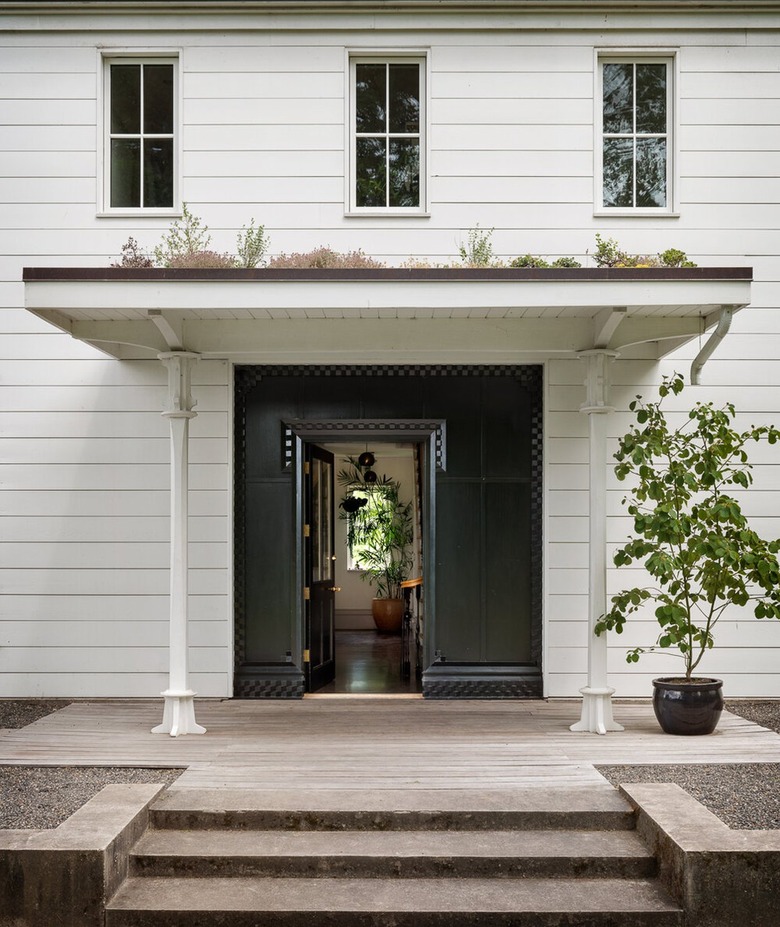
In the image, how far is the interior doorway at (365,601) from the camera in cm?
829

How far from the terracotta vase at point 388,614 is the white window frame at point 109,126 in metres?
7.17

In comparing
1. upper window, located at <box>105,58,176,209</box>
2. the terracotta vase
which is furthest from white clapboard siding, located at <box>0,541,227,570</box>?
the terracotta vase

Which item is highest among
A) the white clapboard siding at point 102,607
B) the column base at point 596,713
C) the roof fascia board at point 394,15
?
the roof fascia board at point 394,15

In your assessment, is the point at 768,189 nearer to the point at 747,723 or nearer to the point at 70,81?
the point at 747,723

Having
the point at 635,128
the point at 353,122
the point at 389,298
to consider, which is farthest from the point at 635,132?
the point at 389,298

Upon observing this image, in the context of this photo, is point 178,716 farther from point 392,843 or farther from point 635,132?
point 635,132

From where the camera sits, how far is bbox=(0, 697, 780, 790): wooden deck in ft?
17.7

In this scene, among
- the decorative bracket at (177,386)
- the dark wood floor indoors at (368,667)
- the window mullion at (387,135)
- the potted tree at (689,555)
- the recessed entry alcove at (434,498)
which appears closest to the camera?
the potted tree at (689,555)

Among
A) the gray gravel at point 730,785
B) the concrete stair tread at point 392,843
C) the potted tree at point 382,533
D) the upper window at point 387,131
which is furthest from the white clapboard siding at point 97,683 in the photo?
the potted tree at point 382,533

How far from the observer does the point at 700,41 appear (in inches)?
304

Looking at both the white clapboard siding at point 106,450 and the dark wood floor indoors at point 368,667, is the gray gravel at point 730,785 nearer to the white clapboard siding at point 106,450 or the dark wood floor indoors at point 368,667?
the dark wood floor indoors at point 368,667

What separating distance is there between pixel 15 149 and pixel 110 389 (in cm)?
206

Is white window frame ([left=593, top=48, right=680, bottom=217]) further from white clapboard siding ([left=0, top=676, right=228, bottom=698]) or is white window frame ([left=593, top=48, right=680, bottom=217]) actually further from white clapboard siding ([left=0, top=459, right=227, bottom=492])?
white clapboard siding ([left=0, top=676, right=228, bottom=698])

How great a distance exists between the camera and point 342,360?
7645 mm
